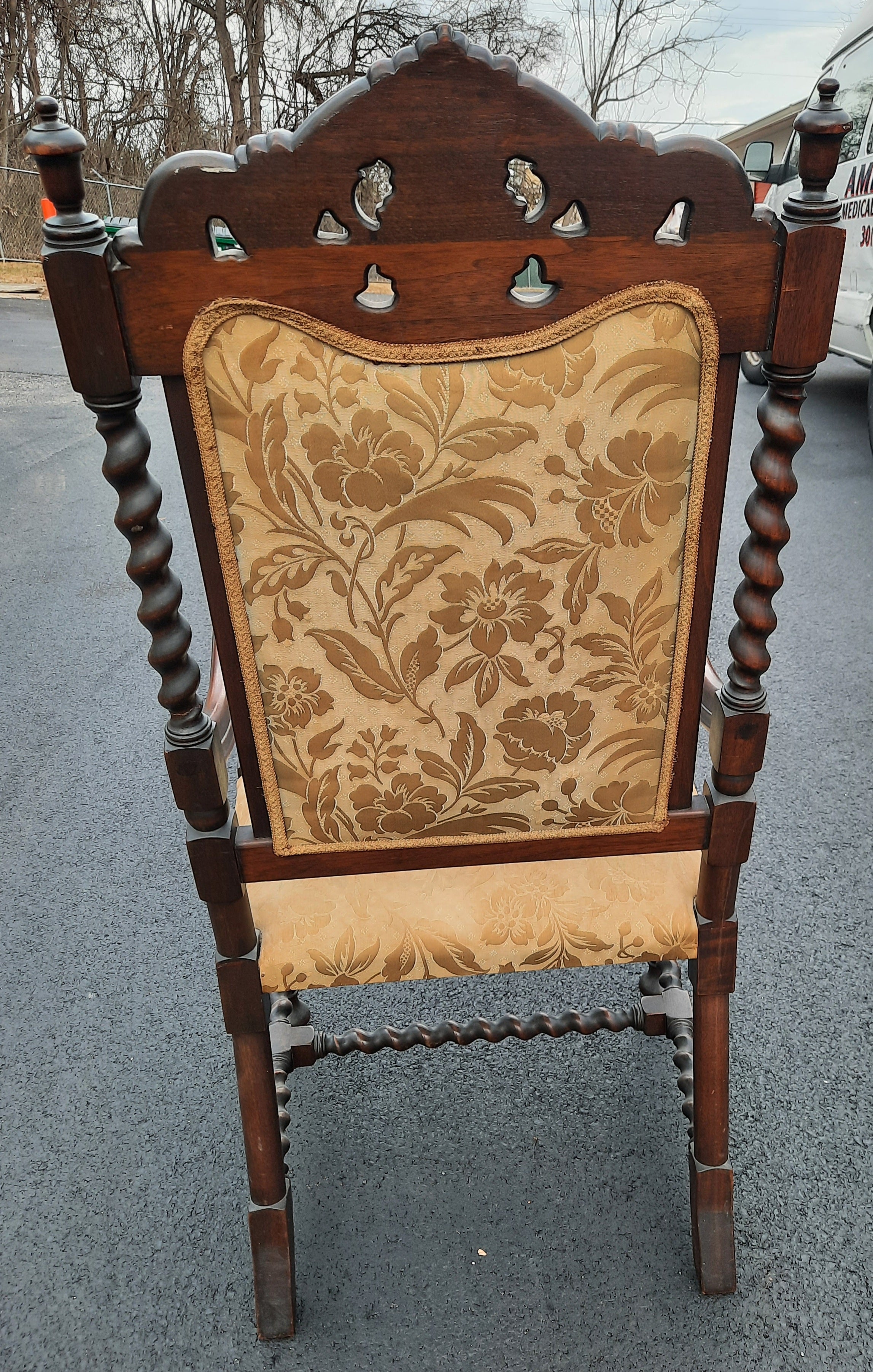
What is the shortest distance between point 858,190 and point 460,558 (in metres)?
4.30

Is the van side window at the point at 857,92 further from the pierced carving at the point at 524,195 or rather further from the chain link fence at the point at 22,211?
the chain link fence at the point at 22,211

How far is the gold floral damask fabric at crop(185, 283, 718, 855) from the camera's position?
28.5 inches

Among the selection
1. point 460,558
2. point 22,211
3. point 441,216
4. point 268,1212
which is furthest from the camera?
point 22,211

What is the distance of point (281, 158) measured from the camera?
661 millimetres

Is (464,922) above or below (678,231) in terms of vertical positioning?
below

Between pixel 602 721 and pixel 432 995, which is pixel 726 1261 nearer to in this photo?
pixel 432 995

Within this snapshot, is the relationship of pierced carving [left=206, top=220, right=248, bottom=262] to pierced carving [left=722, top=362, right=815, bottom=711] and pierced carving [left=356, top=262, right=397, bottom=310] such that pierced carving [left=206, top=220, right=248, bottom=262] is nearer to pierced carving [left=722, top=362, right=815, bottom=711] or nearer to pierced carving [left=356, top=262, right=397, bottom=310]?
pierced carving [left=356, top=262, right=397, bottom=310]

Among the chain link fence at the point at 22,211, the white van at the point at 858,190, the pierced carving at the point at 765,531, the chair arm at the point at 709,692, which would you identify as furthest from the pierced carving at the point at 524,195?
the chain link fence at the point at 22,211

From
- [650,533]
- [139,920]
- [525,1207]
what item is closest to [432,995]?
[525,1207]

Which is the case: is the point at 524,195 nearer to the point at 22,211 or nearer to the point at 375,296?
the point at 375,296

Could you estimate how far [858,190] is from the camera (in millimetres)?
4125

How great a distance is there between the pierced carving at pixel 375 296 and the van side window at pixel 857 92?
4313mm

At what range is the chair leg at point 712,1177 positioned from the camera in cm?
112

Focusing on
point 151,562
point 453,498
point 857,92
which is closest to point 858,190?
point 857,92
